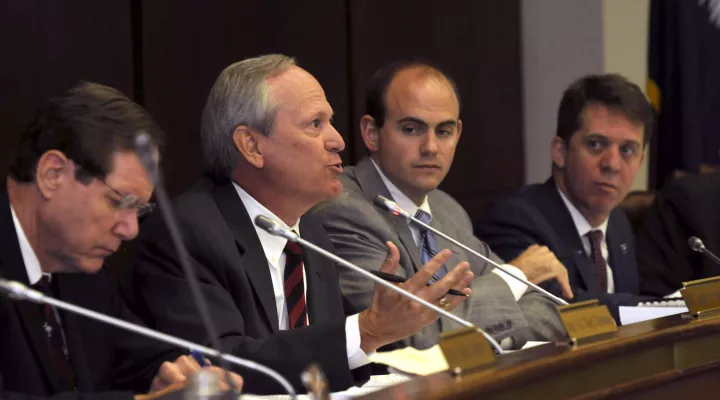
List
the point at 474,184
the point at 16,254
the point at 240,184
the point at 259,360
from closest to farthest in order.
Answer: the point at 16,254
the point at 259,360
the point at 240,184
the point at 474,184

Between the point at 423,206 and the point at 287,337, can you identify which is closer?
the point at 287,337

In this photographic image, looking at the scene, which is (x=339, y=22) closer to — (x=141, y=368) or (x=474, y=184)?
(x=474, y=184)

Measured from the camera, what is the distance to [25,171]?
2381 mm

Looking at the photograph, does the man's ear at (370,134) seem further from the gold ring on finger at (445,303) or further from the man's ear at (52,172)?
the man's ear at (52,172)

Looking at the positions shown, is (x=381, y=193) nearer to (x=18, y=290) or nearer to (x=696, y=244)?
(x=696, y=244)

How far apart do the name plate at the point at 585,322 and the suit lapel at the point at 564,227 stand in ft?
5.32

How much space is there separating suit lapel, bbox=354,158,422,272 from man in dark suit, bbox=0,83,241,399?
112 centimetres

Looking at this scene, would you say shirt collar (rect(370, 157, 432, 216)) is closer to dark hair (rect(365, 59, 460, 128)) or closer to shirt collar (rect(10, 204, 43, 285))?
dark hair (rect(365, 59, 460, 128))

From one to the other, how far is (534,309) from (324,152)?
90 centimetres

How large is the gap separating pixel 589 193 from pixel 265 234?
169 cm

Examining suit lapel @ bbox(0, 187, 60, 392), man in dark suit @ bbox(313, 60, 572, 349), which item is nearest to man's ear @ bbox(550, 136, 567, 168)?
man in dark suit @ bbox(313, 60, 572, 349)

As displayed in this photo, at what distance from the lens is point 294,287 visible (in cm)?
290

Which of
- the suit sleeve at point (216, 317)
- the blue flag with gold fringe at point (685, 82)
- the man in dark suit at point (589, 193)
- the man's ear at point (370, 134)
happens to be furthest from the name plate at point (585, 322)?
the blue flag with gold fringe at point (685, 82)

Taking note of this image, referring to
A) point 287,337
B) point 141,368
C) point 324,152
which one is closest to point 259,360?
point 287,337
